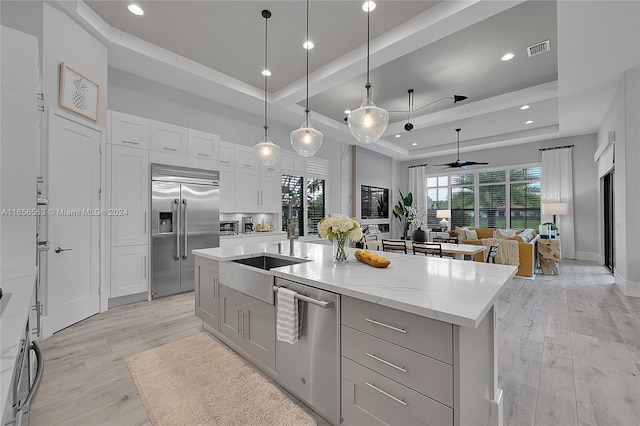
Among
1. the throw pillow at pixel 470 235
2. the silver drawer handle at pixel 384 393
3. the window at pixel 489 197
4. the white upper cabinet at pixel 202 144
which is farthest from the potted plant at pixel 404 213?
the silver drawer handle at pixel 384 393

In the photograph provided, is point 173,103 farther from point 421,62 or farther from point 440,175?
point 440,175

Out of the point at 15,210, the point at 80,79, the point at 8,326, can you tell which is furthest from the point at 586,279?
the point at 80,79

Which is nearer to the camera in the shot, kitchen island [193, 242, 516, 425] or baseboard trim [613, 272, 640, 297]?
kitchen island [193, 242, 516, 425]

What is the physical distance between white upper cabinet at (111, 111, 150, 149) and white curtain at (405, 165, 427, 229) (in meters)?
8.37

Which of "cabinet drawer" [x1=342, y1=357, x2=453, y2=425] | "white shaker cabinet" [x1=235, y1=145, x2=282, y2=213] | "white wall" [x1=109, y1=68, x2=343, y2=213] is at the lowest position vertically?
"cabinet drawer" [x1=342, y1=357, x2=453, y2=425]

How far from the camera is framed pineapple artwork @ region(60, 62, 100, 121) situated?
295 cm

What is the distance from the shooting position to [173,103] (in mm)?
4441

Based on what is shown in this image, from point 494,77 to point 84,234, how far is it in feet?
20.3

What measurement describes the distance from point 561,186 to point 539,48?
5460mm

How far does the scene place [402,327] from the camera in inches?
51.6

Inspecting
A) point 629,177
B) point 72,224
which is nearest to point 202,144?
point 72,224

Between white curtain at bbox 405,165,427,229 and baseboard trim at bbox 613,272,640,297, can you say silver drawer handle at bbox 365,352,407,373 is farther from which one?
white curtain at bbox 405,165,427,229

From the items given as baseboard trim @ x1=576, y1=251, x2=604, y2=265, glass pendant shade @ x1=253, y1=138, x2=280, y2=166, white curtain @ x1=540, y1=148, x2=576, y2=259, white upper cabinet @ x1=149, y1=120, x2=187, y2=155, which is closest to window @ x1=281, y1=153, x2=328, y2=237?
white upper cabinet @ x1=149, y1=120, x2=187, y2=155

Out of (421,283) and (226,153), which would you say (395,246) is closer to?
(421,283)
